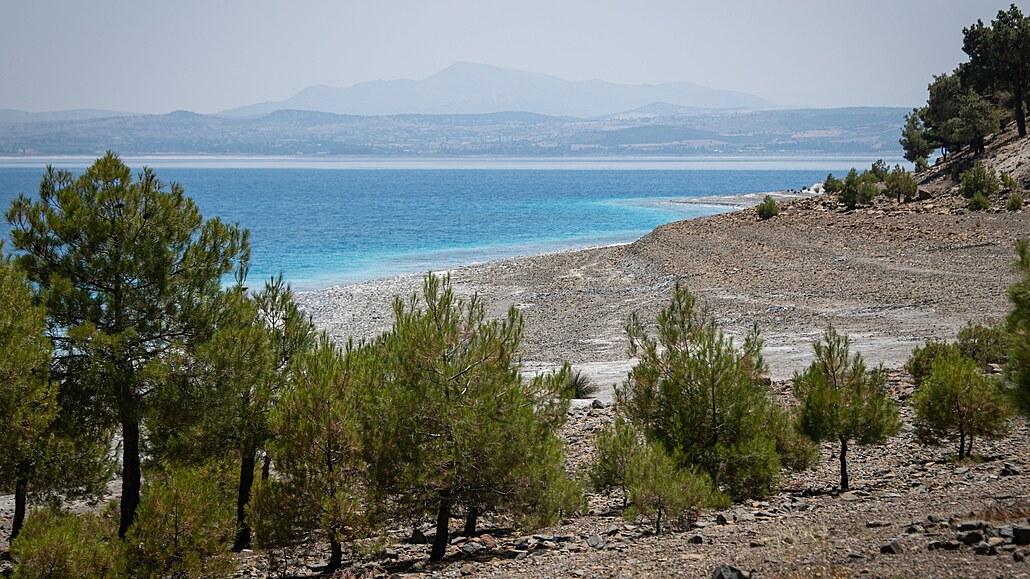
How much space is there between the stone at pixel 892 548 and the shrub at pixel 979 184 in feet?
130

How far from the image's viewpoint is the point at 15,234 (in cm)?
1194

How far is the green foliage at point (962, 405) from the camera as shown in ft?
41.3

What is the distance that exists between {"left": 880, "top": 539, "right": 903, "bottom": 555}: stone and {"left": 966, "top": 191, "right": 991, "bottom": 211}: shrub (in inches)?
1494

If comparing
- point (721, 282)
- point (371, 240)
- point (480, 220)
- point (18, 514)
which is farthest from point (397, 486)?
point (480, 220)

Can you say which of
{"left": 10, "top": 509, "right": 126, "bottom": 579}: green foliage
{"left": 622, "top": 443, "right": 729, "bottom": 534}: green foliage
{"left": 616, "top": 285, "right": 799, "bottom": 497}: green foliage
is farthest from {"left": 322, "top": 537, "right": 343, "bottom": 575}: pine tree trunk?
{"left": 616, "top": 285, "right": 799, "bottom": 497}: green foliage

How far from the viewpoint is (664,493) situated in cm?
1059

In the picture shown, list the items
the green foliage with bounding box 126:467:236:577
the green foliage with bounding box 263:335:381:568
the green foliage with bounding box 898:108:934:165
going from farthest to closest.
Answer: the green foliage with bounding box 898:108:934:165 < the green foliage with bounding box 263:335:381:568 < the green foliage with bounding box 126:467:236:577

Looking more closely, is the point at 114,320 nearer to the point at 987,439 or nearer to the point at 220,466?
the point at 220,466

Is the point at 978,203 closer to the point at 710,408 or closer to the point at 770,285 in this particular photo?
the point at 770,285

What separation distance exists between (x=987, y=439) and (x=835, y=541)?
249 inches

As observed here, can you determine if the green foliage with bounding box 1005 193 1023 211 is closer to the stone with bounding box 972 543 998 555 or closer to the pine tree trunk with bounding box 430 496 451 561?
the stone with bounding box 972 543 998 555

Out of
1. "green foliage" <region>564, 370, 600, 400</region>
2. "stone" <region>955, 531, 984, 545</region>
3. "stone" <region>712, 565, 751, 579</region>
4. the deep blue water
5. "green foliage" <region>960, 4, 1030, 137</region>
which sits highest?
"green foliage" <region>960, 4, 1030, 137</region>

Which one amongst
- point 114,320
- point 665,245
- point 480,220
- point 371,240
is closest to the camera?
point 114,320

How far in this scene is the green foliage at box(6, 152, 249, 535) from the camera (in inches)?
456
